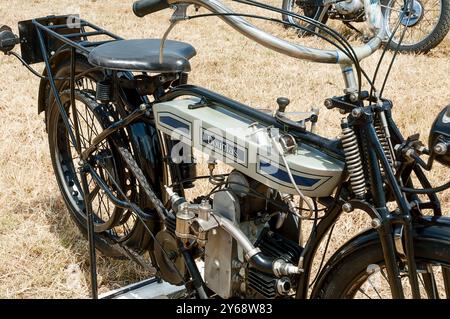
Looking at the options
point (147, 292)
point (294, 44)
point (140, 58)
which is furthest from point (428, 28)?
point (294, 44)

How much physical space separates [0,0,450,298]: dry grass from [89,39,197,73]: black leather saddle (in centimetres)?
114

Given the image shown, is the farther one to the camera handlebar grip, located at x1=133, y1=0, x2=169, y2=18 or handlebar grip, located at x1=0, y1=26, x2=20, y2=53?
handlebar grip, located at x1=0, y1=26, x2=20, y2=53

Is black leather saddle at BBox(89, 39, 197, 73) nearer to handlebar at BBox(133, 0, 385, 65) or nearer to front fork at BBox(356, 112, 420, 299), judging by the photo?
handlebar at BBox(133, 0, 385, 65)

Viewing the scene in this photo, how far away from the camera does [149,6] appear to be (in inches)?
69.9

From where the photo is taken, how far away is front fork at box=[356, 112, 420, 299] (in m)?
1.58

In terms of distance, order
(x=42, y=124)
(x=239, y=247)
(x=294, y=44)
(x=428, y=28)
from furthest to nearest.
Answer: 1. (x=428, y=28)
2. (x=42, y=124)
3. (x=239, y=247)
4. (x=294, y=44)

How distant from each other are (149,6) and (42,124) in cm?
289

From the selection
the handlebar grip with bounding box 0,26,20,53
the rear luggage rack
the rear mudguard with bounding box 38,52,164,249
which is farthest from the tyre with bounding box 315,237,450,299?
the handlebar grip with bounding box 0,26,20,53

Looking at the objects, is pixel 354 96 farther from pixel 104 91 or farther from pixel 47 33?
pixel 47 33

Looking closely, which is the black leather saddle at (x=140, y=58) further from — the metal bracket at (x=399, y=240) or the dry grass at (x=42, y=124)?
the dry grass at (x=42, y=124)

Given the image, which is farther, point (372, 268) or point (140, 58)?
point (140, 58)

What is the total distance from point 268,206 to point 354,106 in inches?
21.9

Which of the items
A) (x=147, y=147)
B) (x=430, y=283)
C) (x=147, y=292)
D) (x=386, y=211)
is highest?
(x=386, y=211)
